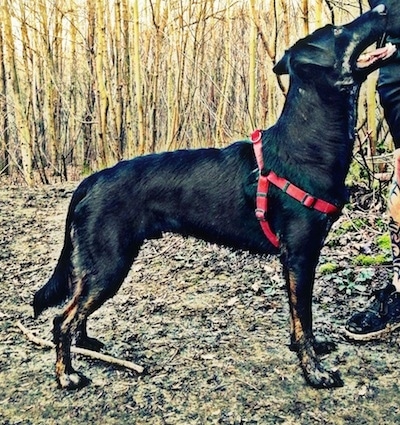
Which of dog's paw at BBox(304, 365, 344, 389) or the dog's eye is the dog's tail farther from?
the dog's eye

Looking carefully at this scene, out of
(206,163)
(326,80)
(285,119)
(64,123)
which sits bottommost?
(64,123)

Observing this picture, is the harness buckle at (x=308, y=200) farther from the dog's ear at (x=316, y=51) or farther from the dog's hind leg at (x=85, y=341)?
the dog's hind leg at (x=85, y=341)

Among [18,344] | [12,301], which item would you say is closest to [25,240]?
[12,301]

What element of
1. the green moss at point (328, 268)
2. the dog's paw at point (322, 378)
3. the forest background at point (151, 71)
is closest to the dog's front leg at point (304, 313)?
the dog's paw at point (322, 378)

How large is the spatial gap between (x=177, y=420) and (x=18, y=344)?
1448mm

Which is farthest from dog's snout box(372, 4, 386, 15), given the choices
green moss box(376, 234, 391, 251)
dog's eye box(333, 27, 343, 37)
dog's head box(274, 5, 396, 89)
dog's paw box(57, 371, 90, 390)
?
dog's paw box(57, 371, 90, 390)

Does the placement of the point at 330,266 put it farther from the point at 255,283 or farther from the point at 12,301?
the point at 12,301

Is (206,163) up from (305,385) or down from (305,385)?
up

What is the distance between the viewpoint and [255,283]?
13.8 feet

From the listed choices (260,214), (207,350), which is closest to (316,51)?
(260,214)

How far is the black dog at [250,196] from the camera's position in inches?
103

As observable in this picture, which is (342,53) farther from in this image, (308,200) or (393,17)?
(308,200)

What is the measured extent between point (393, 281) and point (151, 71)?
7367mm

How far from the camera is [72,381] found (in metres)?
2.82
